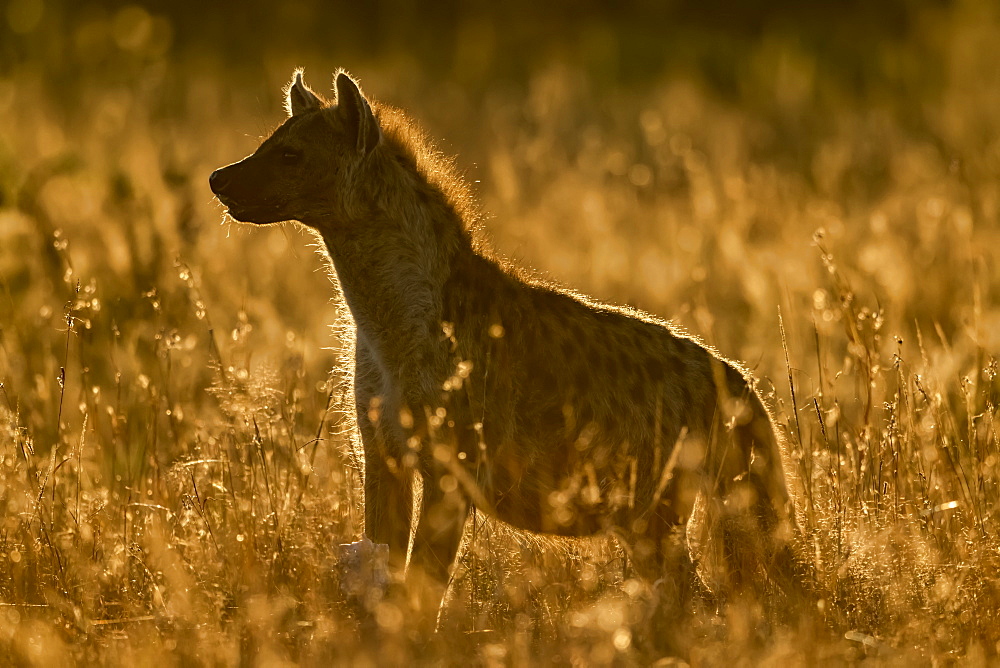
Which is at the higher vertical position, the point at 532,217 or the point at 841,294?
the point at 532,217

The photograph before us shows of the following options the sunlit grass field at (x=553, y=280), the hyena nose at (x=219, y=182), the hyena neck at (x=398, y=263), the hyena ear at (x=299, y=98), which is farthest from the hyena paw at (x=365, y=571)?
the hyena ear at (x=299, y=98)

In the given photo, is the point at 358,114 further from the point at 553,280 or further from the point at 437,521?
the point at 437,521

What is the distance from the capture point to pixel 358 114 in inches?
194

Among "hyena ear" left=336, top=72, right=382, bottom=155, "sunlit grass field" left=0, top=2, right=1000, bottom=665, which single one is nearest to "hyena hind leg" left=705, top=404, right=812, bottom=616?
"sunlit grass field" left=0, top=2, right=1000, bottom=665

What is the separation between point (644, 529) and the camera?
15.8ft

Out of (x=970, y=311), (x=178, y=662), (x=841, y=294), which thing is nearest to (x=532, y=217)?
(x=970, y=311)

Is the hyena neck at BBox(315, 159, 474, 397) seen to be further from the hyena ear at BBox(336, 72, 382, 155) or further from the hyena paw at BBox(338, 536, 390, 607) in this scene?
the hyena paw at BBox(338, 536, 390, 607)

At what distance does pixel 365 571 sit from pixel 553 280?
1.47 m

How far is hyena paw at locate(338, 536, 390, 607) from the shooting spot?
4.45 m

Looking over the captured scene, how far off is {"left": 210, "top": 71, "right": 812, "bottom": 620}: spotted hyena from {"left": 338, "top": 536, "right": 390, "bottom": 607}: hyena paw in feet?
0.52

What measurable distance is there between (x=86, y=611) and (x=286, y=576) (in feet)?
2.04

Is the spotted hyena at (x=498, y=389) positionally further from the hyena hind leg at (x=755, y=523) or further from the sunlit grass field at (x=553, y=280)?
the sunlit grass field at (x=553, y=280)

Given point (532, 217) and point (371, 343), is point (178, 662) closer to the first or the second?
point (371, 343)

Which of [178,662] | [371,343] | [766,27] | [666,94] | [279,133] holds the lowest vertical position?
[178,662]
